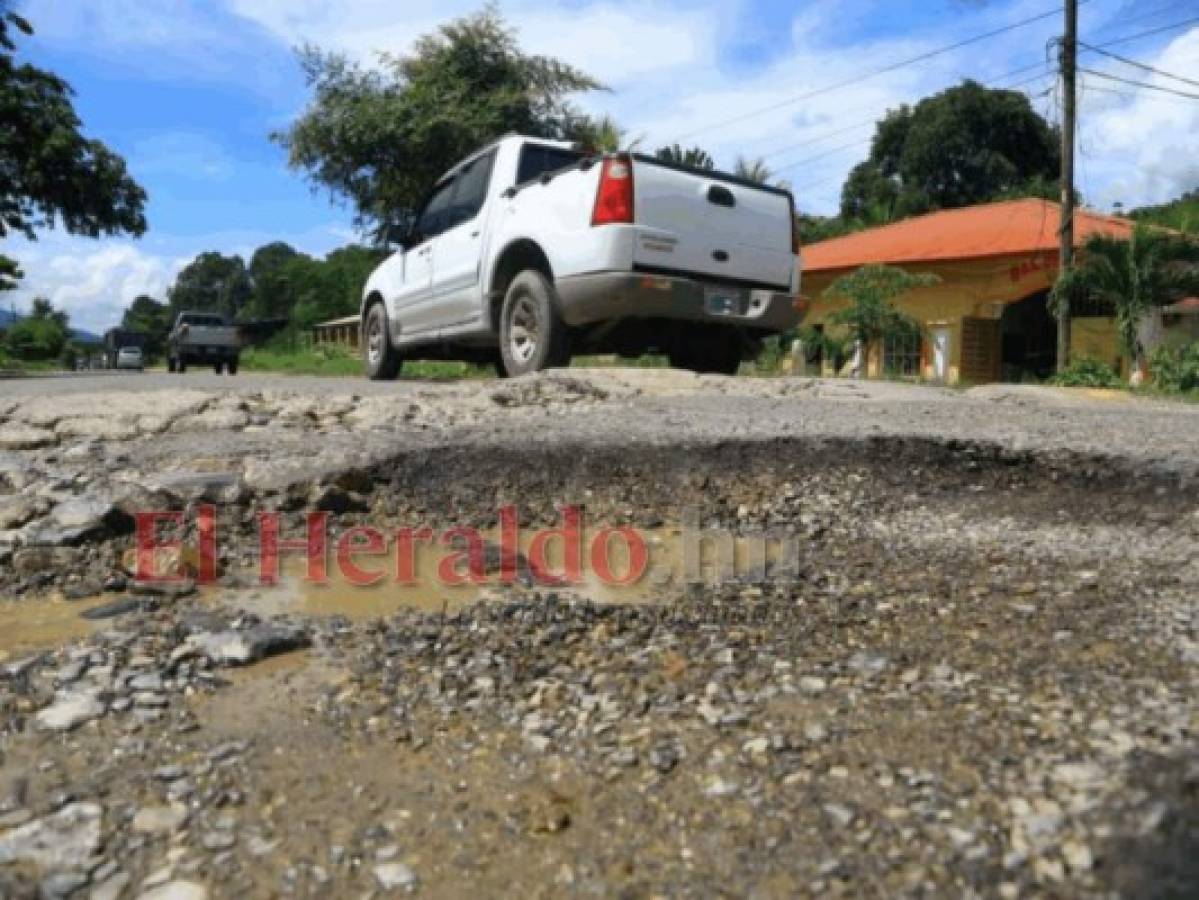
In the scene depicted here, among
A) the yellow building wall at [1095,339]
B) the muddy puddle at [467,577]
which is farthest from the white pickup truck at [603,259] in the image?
the yellow building wall at [1095,339]

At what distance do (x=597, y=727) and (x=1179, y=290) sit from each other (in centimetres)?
1371

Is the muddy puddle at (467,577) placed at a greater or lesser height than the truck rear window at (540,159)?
lesser

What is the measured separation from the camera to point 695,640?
7.43ft

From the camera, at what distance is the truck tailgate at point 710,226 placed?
18.2ft

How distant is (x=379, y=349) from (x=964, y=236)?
1382cm

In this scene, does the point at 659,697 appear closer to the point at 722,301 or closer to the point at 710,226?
the point at 722,301

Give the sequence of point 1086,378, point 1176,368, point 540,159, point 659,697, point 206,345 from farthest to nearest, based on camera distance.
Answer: point 206,345, point 1086,378, point 1176,368, point 540,159, point 659,697

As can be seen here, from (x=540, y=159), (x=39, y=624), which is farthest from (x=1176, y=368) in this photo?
(x=39, y=624)

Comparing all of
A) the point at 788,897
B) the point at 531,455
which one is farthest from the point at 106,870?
the point at 531,455

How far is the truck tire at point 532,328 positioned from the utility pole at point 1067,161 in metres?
11.0

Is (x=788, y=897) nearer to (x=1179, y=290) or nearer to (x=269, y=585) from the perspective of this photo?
(x=269, y=585)

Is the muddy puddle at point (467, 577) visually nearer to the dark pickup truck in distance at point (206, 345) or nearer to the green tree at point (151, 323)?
the dark pickup truck in distance at point (206, 345)

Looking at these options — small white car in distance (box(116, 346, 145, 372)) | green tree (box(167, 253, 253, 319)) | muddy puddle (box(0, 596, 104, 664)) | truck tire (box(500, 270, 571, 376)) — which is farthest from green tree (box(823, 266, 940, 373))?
green tree (box(167, 253, 253, 319))

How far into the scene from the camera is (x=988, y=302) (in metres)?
17.1
